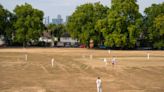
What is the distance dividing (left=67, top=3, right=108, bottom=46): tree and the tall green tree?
11.8 m

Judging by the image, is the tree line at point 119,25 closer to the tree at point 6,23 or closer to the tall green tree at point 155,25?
the tall green tree at point 155,25

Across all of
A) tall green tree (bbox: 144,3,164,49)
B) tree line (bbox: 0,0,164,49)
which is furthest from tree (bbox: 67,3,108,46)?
tall green tree (bbox: 144,3,164,49)

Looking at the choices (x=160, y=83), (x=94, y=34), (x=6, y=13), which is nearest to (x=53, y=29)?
(x=6, y=13)

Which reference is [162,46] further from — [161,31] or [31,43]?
[31,43]

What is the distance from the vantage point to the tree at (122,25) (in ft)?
311

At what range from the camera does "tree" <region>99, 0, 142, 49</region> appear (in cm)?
9481

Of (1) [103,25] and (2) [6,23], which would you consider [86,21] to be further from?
(2) [6,23]

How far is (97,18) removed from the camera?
10481cm

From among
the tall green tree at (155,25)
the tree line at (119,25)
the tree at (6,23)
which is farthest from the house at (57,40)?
the tall green tree at (155,25)

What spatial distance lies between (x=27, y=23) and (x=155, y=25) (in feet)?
113

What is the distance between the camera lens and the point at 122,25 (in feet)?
316

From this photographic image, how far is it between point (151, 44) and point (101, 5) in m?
17.6

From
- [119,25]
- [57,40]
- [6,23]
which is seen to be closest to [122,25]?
[119,25]

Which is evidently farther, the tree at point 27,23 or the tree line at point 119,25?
the tree at point 27,23
